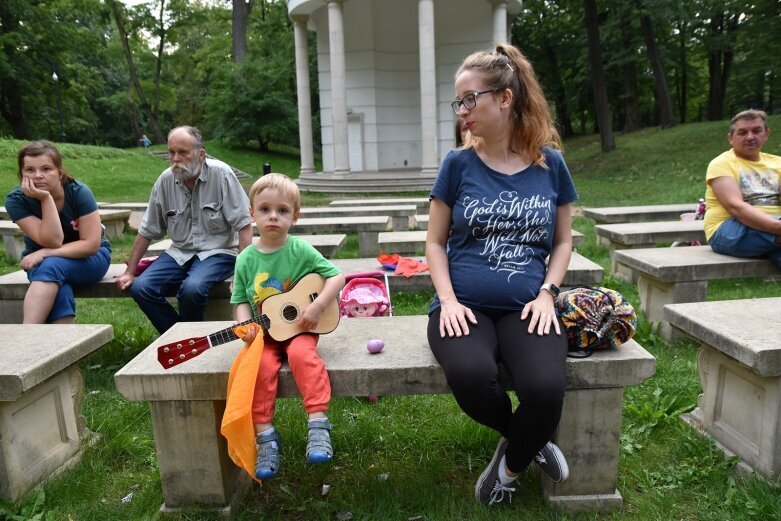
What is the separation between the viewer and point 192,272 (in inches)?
162

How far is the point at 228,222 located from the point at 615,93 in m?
33.2

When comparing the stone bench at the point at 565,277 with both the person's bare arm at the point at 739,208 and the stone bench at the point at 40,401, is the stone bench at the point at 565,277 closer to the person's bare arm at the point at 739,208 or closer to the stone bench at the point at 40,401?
the person's bare arm at the point at 739,208

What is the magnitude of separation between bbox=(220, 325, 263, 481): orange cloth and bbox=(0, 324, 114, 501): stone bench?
0.94 m

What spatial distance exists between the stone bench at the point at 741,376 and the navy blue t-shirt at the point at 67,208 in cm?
376

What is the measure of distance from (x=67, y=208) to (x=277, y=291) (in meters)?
2.32

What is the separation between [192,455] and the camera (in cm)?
254

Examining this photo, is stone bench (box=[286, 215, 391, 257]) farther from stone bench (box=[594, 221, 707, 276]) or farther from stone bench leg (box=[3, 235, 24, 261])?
stone bench leg (box=[3, 235, 24, 261])

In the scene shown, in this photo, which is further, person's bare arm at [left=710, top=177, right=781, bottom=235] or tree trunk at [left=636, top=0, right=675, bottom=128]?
tree trunk at [left=636, top=0, right=675, bottom=128]

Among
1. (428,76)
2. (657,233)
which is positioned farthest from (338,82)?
(657,233)

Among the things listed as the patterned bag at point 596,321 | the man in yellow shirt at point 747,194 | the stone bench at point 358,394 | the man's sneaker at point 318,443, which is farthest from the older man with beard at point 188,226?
the man in yellow shirt at point 747,194

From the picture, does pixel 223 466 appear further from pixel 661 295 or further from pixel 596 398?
pixel 661 295

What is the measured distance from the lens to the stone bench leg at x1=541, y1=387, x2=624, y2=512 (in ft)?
8.04

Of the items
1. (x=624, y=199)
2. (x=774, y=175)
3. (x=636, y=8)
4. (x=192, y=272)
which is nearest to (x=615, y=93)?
(x=636, y=8)

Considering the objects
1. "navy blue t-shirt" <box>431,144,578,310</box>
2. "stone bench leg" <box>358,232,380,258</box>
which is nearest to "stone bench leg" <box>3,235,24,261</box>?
"stone bench leg" <box>358,232,380,258</box>
